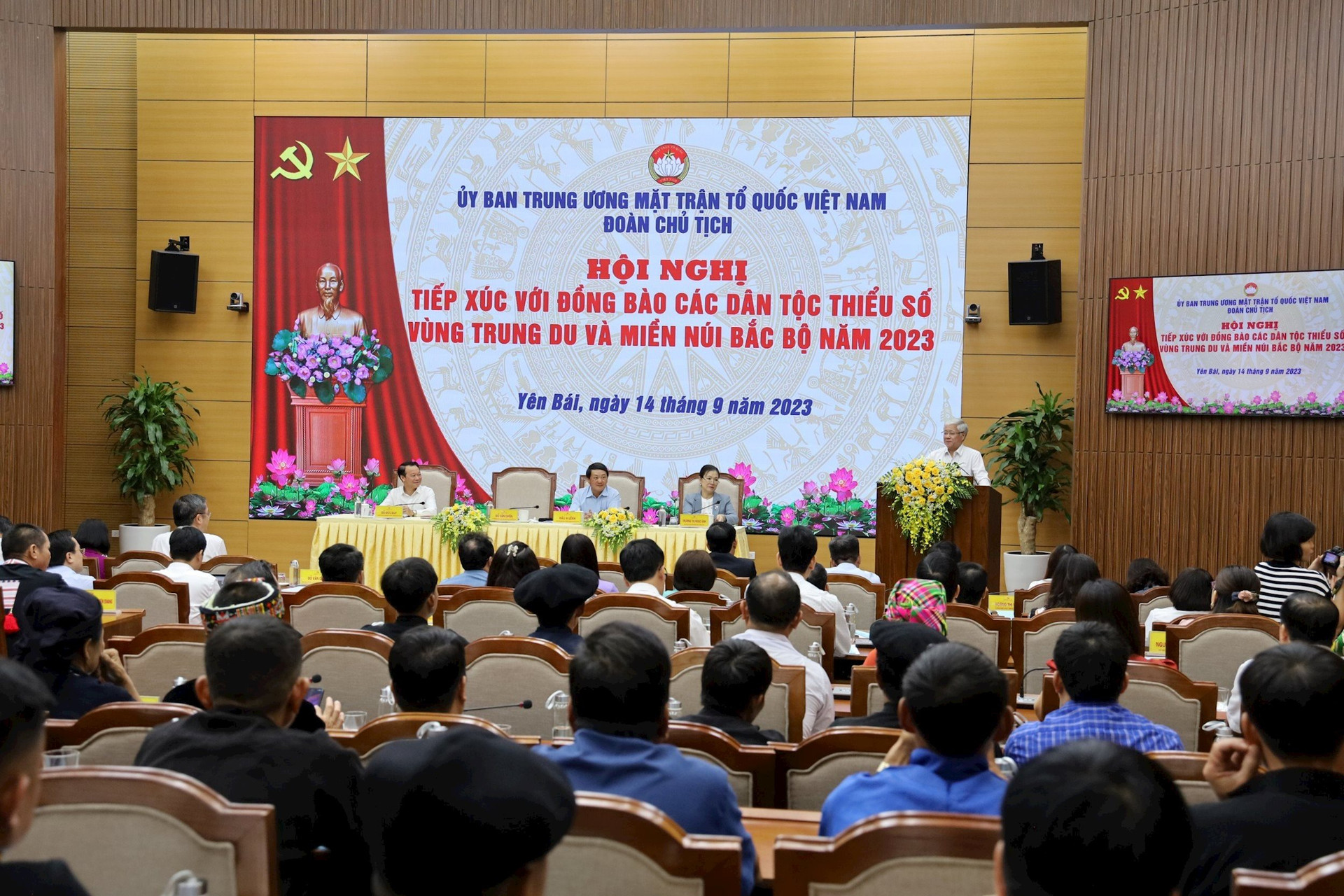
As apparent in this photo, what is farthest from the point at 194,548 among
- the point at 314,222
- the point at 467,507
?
the point at 314,222

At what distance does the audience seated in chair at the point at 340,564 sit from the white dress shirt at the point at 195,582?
575 millimetres

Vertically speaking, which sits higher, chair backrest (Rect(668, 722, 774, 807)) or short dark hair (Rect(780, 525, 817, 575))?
short dark hair (Rect(780, 525, 817, 575))

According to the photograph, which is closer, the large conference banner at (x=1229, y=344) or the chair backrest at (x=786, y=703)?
the chair backrest at (x=786, y=703)

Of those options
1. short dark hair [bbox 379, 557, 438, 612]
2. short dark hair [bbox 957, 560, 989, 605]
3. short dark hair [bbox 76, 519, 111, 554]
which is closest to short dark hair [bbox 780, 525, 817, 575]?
short dark hair [bbox 957, 560, 989, 605]

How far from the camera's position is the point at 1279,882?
4.89 feet

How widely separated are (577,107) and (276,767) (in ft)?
31.0

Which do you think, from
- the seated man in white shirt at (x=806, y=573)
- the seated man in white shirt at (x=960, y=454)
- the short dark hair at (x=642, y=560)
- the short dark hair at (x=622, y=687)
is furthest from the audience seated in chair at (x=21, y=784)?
the seated man in white shirt at (x=960, y=454)

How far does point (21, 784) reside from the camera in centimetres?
125

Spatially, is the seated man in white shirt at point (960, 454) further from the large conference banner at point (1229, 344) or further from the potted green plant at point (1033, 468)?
the large conference banner at point (1229, 344)

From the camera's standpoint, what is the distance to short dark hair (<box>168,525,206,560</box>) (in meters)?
5.77

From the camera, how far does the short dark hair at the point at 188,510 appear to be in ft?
22.2

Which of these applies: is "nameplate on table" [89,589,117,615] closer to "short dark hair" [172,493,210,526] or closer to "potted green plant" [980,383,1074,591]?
"short dark hair" [172,493,210,526]

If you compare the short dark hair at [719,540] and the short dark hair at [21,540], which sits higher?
the short dark hair at [21,540]

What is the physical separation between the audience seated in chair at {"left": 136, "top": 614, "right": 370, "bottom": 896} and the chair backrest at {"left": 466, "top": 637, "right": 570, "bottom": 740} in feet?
4.60
